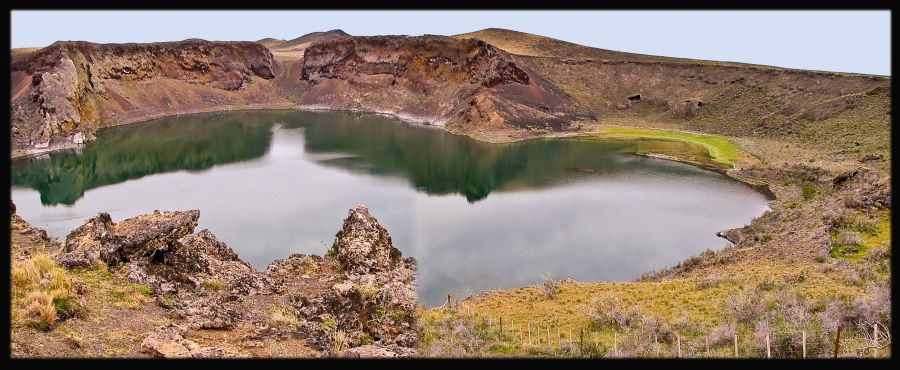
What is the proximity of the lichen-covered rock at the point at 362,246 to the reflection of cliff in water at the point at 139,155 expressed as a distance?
2387 centimetres

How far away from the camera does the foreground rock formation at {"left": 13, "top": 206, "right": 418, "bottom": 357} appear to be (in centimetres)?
1109

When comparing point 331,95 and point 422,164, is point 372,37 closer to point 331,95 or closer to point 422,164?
point 331,95

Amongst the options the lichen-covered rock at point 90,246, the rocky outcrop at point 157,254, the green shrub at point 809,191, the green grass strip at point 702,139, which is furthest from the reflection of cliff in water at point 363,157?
the lichen-covered rock at point 90,246

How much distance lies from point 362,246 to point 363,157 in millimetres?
33432

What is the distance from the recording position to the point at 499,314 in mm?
18906

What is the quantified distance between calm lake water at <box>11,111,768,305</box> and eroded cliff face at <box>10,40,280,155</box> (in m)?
5.25

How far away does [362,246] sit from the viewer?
22.4 metres

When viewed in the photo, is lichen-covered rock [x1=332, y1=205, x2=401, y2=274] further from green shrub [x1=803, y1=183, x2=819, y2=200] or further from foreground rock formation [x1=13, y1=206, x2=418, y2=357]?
green shrub [x1=803, y1=183, x2=819, y2=200]

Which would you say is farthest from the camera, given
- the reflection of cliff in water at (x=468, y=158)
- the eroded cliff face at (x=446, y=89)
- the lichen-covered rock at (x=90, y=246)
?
the eroded cliff face at (x=446, y=89)

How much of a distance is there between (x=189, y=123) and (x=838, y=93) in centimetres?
8029

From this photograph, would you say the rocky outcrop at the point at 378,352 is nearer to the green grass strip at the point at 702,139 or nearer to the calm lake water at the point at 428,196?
the calm lake water at the point at 428,196

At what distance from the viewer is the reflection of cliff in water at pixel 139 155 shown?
4341 cm

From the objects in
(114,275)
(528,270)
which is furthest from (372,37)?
(114,275)

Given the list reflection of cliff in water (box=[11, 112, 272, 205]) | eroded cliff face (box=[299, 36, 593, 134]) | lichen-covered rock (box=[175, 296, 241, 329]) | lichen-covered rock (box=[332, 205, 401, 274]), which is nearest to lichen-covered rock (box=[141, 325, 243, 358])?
lichen-covered rock (box=[175, 296, 241, 329])
